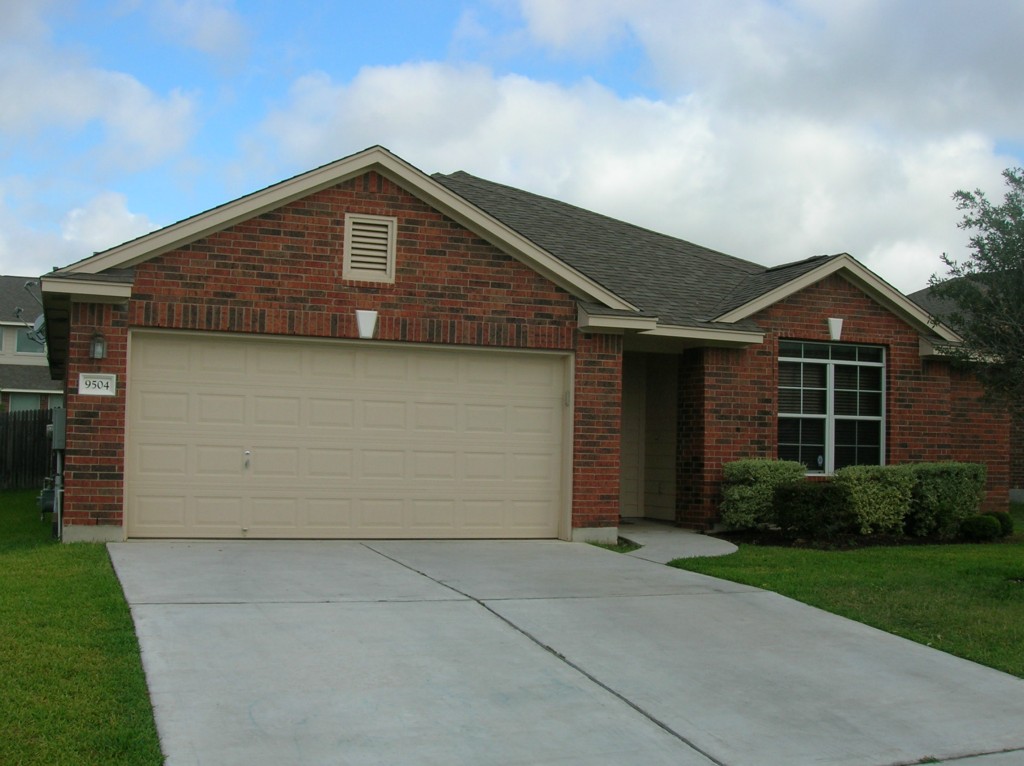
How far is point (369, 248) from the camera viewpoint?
42.0 ft

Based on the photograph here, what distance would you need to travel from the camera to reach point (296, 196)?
12.4 meters

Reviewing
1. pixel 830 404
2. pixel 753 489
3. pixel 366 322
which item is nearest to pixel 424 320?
pixel 366 322

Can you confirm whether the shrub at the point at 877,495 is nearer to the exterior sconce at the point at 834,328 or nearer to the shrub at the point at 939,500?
the shrub at the point at 939,500

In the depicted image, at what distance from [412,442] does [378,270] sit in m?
2.11

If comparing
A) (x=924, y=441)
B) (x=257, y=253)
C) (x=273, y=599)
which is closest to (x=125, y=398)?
(x=257, y=253)

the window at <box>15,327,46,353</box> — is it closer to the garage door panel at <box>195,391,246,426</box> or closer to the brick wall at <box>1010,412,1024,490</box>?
the garage door panel at <box>195,391,246,426</box>

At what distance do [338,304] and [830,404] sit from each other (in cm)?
759

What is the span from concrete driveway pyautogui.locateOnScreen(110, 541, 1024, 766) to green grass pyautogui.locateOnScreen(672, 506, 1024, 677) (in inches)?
14.0

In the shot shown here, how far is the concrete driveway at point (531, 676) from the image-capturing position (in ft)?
18.8

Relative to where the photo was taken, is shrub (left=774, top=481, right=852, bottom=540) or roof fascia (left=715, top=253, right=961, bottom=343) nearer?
shrub (left=774, top=481, right=852, bottom=540)

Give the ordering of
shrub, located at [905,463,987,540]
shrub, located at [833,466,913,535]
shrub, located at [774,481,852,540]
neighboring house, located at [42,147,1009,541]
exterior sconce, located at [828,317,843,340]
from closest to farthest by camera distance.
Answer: neighboring house, located at [42,147,1009,541] → shrub, located at [774,481,852,540] → shrub, located at [833,466,913,535] → shrub, located at [905,463,987,540] → exterior sconce, located at [828,317,843,340]

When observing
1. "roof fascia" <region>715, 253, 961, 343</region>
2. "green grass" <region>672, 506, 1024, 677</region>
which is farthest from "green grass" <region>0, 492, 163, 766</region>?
"roof fascia" <region>715, 253, 961, 343</region>

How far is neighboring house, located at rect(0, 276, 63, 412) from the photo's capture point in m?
36.6

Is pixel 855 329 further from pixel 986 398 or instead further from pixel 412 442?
pixel 412 442
